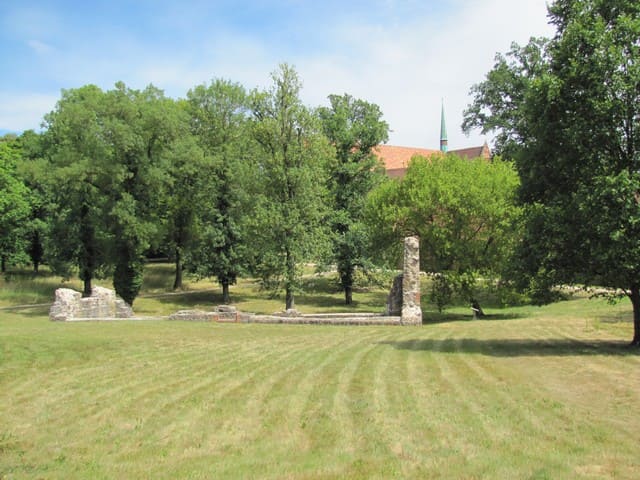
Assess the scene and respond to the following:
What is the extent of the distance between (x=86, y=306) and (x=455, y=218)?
17776 mm

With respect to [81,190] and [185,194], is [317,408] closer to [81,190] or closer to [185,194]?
[81,190]

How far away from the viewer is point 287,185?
31250 mm

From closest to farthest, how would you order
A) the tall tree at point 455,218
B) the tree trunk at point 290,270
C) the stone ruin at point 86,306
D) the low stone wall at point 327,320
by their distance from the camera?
the low stone wall at point 327,320 < the stone ruin at point 86,306 < the tall tree at point 455,218 < the tree trunk at point 290,270

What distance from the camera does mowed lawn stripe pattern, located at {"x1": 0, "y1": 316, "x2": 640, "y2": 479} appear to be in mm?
6801

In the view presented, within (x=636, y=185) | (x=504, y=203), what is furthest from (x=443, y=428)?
(x=504, y=203)

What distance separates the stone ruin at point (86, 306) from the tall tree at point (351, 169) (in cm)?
1405

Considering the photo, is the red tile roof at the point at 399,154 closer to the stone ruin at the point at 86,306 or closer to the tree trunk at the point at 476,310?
the tree trunk at the point at 476,310

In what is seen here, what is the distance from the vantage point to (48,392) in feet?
33.4

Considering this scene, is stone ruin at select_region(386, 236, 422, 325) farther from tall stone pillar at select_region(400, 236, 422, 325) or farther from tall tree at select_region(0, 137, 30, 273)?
tall tree at select_region(0, 137, 30, 273)

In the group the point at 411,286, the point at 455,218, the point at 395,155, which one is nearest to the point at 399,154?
the point at 395,155

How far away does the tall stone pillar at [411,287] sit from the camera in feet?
77.6

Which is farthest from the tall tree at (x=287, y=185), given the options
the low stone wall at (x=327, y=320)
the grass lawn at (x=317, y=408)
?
the grass lawn at (x=317, y=408)

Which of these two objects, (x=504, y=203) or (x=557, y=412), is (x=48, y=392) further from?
(x=504, y=203)

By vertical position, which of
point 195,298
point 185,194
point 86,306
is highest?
point 185,194
